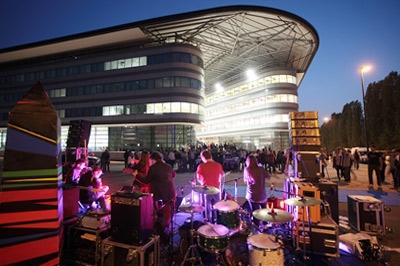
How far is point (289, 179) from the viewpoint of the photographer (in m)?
7.33

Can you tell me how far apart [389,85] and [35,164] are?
194ft

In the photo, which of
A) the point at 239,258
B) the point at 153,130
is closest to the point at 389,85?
the point at 153,130

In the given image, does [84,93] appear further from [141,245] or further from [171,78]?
[141,245]

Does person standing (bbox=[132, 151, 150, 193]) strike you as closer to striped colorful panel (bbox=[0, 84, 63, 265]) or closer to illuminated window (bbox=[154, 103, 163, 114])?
striped colorful panel (bbox=[0, 84, 63, 265])

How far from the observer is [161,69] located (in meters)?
37.7

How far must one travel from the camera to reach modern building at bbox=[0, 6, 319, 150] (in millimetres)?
35156

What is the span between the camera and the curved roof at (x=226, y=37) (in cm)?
3194

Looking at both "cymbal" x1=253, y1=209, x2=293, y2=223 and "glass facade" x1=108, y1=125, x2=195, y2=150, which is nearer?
"cymbal" x1=253, y1=209, x2=293, y2=223

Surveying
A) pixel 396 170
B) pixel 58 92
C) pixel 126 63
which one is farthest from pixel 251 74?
pixel 396 170

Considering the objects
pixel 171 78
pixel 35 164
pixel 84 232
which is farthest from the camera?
pixel 171 78

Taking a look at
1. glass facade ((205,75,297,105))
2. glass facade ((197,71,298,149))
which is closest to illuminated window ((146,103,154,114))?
glass facade ((197,71,298,149))

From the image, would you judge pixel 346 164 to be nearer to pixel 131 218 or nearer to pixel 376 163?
pixel 376 163

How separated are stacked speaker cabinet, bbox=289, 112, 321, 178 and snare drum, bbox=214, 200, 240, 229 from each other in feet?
12.1

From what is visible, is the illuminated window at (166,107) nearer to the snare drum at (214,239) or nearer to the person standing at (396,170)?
the person standing at (396,170)
